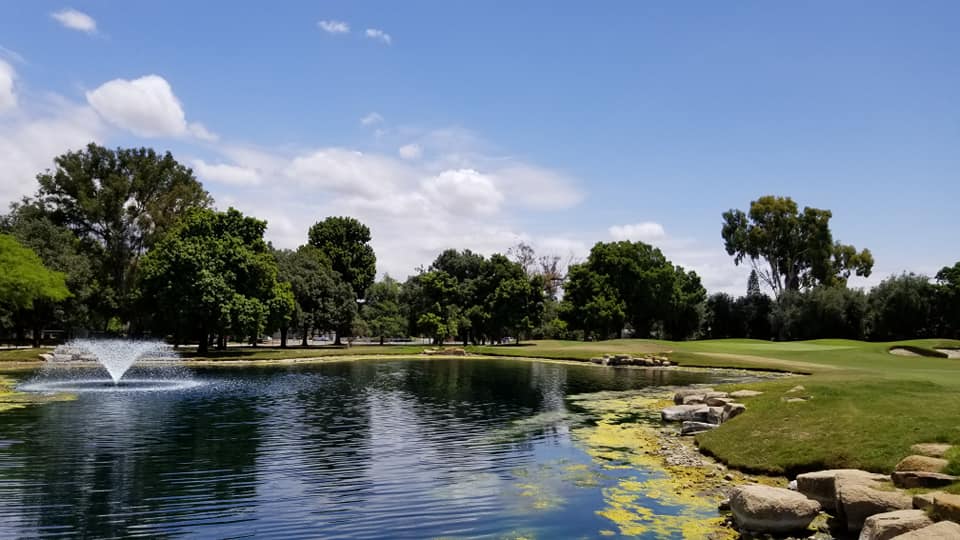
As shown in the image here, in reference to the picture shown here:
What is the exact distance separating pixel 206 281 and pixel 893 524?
6331 cm

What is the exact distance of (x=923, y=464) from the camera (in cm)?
1327

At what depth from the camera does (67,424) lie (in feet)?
84.1

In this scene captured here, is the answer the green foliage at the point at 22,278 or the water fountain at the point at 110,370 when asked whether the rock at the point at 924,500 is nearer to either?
the water fountain at the point at 110,370

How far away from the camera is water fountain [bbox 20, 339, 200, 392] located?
4000cm

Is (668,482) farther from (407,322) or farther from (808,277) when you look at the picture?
(808,277)

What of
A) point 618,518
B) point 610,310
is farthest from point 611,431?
point 610,310

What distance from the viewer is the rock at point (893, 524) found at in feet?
33.6

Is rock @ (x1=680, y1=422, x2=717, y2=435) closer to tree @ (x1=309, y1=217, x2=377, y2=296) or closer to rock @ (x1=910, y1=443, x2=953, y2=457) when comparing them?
rock @ (x1=910, y1=443, x2=953, y2=457)

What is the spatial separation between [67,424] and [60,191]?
75.2 metres

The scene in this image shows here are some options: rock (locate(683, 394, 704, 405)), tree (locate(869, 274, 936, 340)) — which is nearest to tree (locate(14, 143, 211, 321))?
rock (locate(683, 394, 704, 405))

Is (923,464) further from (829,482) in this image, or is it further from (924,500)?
(924,500)

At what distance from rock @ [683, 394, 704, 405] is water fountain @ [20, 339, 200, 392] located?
3035 cm

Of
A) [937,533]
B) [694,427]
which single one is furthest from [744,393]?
[937,533]

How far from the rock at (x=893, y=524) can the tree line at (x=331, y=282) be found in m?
61.9
